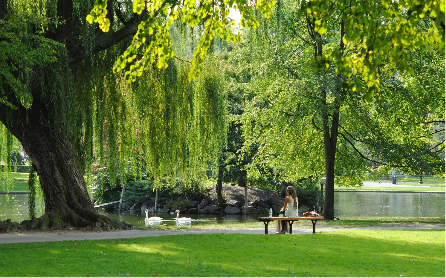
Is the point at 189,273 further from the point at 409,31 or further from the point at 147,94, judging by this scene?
the point at 147,94

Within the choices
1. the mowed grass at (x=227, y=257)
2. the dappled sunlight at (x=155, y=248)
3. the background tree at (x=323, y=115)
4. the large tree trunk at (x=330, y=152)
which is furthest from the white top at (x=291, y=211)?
the large tree trunk at (x=330, y=152)

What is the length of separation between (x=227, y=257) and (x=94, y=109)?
23.5ft

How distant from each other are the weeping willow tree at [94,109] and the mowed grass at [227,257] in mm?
3182

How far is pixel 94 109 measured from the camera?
1523 centimetres

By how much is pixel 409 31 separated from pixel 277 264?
5409 mm

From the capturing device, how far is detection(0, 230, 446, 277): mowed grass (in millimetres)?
8492

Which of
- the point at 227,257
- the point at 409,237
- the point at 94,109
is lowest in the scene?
the point at 409,237

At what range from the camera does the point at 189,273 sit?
8.34 meters

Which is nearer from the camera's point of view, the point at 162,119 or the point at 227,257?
the point at 227,257

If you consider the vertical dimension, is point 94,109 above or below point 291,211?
above

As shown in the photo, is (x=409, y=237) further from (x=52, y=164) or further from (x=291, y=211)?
(x=52, y=164)

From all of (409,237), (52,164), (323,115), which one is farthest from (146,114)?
(323,115)

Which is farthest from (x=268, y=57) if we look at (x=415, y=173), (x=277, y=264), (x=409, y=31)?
(x=409, y=31)

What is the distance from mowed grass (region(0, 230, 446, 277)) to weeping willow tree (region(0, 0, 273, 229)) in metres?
3.18
